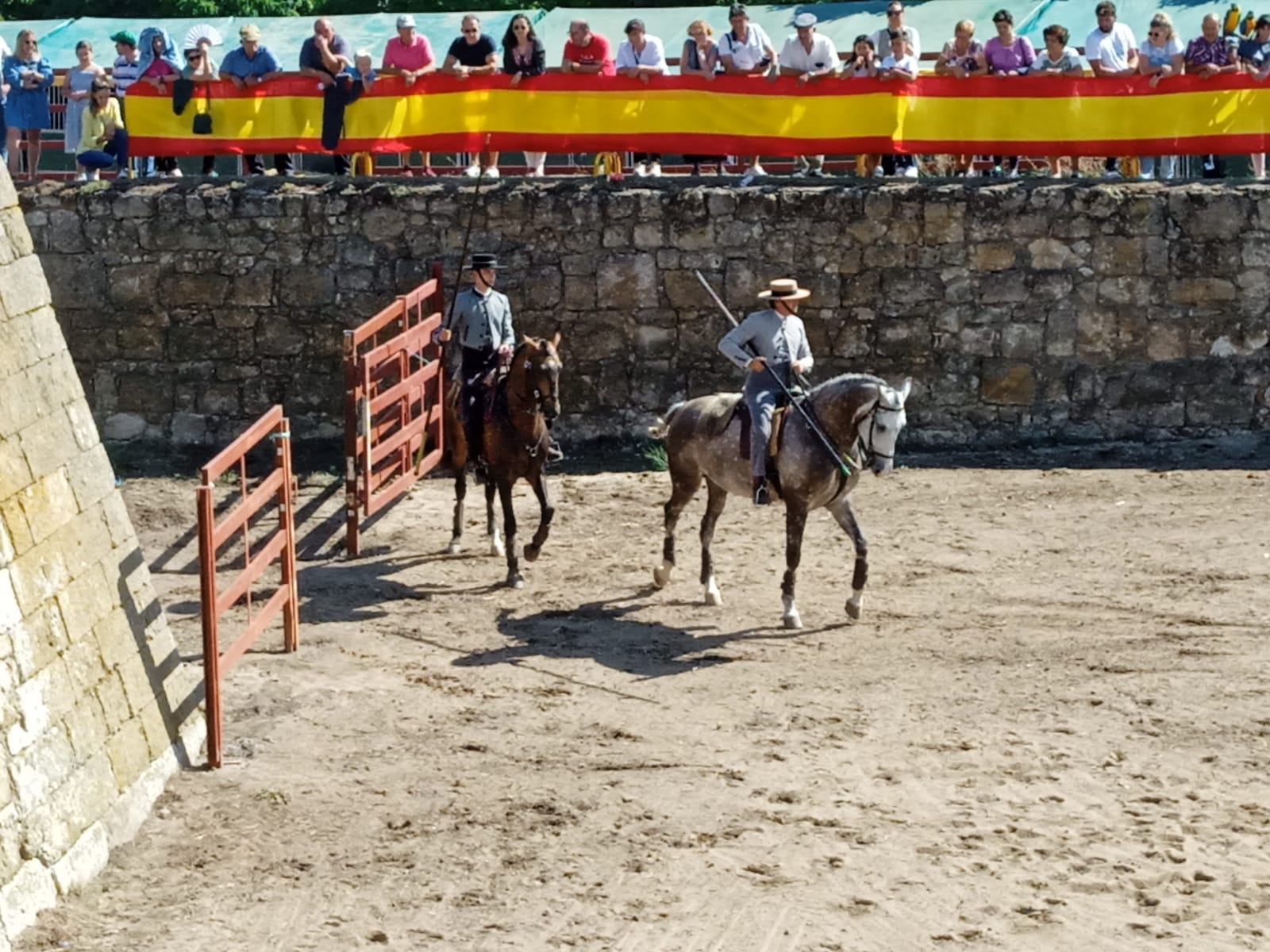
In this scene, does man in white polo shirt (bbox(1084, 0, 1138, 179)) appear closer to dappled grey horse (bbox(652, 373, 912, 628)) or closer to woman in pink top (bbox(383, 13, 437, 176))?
dappled grey horse (bbox(652, 373, 912, 628))

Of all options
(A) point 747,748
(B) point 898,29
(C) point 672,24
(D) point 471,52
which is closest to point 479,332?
(D) point 471,52

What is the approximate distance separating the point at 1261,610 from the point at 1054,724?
3027mm

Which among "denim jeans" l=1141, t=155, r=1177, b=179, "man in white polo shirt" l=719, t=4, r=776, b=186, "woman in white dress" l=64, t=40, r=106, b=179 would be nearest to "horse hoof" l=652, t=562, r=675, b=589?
"man in white polo shirt" l=719, t=4, r=776, b=186

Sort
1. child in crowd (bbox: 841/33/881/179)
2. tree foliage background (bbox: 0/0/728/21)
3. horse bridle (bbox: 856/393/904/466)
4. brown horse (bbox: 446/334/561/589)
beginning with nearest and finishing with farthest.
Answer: horse bridle (bbox: 856/393/904/466)
brown horse (bbox: 446/334/561/589)
child in crowd (bbox: 841/33/881/179)
tree foliage background (bbox: 0/0/728/21)

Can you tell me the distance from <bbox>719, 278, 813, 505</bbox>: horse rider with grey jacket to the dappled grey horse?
0.52 feet

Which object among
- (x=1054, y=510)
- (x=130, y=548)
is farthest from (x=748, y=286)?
(x=130, y=548)

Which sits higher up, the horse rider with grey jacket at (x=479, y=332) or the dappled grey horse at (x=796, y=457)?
the horse rider with grey jacket at (x=479, y=332)

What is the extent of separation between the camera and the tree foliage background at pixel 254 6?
31500 mm

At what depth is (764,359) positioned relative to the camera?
593 inches

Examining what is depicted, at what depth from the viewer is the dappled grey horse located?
47.4 feet

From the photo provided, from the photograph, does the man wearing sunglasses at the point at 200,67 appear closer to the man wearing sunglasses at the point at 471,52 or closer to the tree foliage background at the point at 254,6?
the man wearing sunglasses at the point at 471,52

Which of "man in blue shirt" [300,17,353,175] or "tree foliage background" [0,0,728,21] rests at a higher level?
"tree foliage background" [0,0,728,21]

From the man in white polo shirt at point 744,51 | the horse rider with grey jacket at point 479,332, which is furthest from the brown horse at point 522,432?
the man in white polo shirt at point 744,51

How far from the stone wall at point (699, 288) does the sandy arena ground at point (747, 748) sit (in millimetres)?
2042
